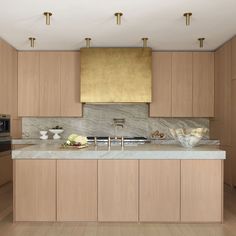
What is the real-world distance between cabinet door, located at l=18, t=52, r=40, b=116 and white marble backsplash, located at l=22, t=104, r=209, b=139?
0.40 m

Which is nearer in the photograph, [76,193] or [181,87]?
[76,193]

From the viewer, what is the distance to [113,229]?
10.5 feet

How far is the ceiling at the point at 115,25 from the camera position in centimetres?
385

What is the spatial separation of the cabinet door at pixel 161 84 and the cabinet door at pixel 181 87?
91 millimetres

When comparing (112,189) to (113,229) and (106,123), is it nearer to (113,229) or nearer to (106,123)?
(113,229)

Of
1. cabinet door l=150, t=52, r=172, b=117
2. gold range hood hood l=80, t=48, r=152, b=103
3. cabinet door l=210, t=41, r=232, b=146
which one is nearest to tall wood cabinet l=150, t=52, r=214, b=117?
cabinet door l=150, t=52, r=172, b=117

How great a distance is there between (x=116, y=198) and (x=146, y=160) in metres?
0.48

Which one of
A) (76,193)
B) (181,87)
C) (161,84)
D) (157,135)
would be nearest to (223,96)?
(181,87)

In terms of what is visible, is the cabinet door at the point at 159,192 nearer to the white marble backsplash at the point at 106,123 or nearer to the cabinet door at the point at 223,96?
the cabinet door at the point at 223,96

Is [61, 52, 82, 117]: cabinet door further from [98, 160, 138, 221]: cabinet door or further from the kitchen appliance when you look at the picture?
[98, 160, 138, 221]: cabinet door

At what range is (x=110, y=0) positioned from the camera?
3.70 m

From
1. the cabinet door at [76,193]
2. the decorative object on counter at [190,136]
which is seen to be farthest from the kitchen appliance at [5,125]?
the decorative object on counter at [190,136]

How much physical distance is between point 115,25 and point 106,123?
7.75ft

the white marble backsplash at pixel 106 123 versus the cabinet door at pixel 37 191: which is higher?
the white marble backsplash at pixel 106 123
